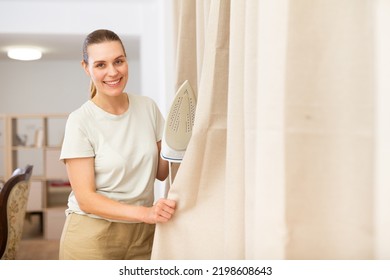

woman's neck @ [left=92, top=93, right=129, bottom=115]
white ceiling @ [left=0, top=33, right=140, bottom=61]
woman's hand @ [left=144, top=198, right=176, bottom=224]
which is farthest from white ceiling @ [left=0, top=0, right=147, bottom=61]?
woman's hand @ [left=144, top=198, right=176, bottom=224]

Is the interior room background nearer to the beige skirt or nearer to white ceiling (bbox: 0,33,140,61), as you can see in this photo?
the beige skirt

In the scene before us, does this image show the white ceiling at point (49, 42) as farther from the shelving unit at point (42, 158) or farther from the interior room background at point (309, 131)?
the shelving unit at point (42, 158)

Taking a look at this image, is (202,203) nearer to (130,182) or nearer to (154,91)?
(130,182)

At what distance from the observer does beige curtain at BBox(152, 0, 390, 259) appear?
15.2 inches

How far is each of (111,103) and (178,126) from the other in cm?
15

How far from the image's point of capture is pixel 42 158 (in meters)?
3.45

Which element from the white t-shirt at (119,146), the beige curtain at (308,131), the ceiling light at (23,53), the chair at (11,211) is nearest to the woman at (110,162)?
the white t-shirt at (119,146)

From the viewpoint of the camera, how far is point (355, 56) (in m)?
0.39

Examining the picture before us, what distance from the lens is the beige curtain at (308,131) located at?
385 mm

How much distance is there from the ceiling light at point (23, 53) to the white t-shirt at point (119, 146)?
671 millimetres

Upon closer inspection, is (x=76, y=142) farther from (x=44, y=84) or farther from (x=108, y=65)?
(x=44, y=84)

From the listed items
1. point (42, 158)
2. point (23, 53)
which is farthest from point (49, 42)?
point (42, 158)
